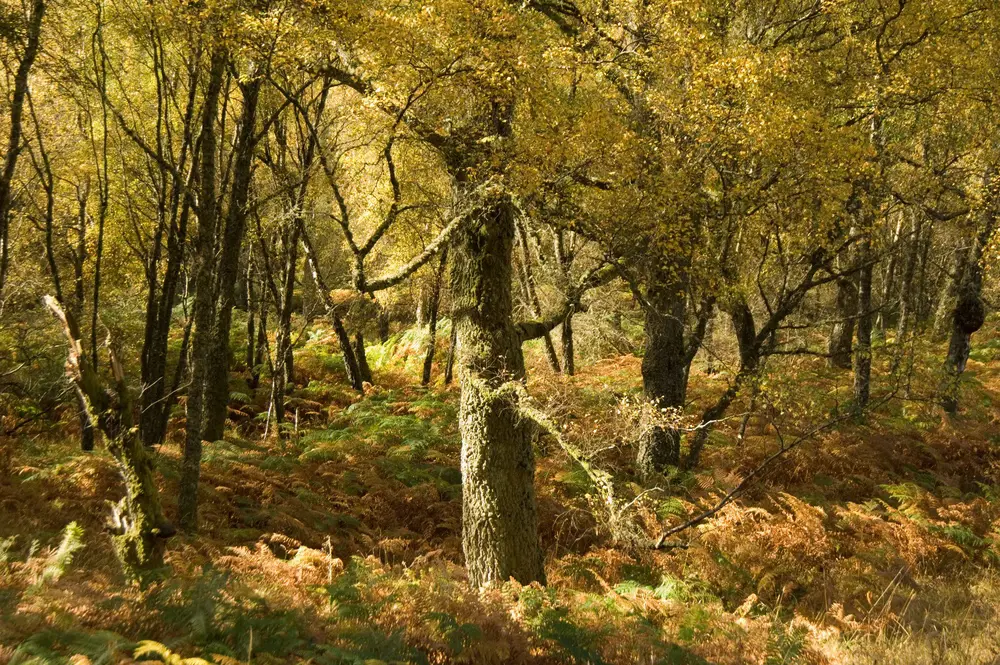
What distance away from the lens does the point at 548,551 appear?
8.23m

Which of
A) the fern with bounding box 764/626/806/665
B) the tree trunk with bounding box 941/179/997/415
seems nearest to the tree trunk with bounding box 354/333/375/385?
the tree trunk with bounding box 941/179/997/415

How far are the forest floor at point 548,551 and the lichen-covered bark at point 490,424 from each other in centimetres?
47

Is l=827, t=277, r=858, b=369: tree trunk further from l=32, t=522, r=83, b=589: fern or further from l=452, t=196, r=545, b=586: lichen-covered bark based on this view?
l=32, t=522, r=83, b=589: fern

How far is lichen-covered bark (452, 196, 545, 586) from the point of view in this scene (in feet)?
20.3

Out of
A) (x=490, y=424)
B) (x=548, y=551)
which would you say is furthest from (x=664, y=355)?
(x=490, y=424)

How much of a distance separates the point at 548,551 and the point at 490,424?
2940mm

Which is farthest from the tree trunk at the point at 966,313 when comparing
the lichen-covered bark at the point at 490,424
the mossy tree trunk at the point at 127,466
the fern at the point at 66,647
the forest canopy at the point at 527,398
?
the fern at the point at 66,647

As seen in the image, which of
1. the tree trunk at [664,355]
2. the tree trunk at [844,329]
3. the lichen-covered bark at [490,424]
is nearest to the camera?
the lichen-covered bark at [490,424]

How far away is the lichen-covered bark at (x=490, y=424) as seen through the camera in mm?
6180

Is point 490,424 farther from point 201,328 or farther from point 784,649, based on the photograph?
point 201,328

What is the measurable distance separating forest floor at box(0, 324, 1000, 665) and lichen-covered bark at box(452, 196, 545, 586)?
469 millimetres

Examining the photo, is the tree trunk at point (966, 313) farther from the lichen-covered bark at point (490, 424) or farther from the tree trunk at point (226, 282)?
the tree trunk at point (226, 282)

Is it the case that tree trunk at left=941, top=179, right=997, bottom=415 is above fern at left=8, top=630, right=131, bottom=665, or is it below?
above

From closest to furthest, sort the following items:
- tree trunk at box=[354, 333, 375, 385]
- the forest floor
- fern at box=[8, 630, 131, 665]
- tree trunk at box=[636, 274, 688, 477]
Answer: fern at box=[8, 630, 131, 665] → the forest floor → tree trunk at box=[636, 274, 688, 477] → tree trunk at box=[354, 333, 375, 385]
